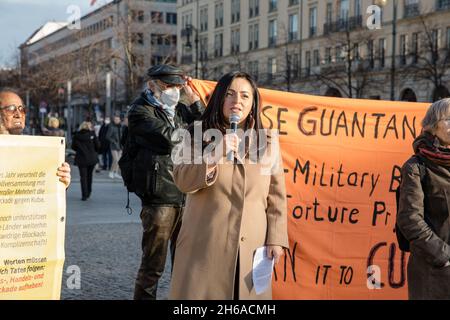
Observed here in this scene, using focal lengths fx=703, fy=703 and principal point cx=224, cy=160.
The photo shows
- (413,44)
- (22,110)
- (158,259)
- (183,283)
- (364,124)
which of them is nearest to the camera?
(183,283)

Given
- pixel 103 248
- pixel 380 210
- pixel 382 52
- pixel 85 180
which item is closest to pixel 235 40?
pixel 382 52

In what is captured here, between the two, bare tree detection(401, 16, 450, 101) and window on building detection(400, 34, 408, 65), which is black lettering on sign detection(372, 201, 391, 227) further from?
window on building detection(400, 34, 408, 65)

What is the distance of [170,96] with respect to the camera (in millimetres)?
5336

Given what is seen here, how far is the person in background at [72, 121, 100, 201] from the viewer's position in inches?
586

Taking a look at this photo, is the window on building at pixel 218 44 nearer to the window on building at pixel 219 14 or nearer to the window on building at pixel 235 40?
the window on building at pixel 219 14

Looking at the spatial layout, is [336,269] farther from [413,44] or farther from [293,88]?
[293,88]

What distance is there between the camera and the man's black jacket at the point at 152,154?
511 centimetres

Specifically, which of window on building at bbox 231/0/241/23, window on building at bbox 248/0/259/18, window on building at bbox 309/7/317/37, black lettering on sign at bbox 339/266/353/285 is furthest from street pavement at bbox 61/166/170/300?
window on building at bbox 231/0/241/23

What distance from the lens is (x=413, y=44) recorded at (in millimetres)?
44281

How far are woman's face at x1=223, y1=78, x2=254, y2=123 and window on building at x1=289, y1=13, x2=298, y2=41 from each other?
5717cm

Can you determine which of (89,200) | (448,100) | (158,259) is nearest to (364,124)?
(448,100)

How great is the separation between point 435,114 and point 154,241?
2240 millimetres

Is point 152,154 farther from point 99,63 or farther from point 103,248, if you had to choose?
point 99,63
